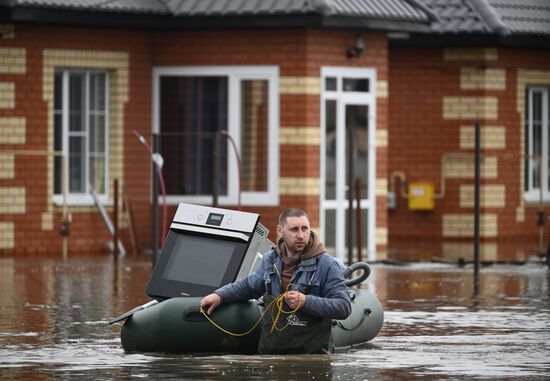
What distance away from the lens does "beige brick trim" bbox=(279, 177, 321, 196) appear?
29984 millimetres

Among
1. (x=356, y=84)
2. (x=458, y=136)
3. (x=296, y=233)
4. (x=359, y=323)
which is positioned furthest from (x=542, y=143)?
(x=296, y=233)

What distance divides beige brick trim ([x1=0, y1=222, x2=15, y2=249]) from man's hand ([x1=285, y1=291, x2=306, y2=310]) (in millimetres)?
15072

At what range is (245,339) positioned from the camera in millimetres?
15352

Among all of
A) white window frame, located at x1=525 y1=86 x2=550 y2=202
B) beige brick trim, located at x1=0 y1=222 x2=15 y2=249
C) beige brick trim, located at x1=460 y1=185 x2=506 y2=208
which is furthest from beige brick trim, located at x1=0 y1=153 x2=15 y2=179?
white window frame, located at x1=525 y1=86 x2=550 y2=202

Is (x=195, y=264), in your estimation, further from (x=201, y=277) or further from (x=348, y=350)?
(x=348, y=350)

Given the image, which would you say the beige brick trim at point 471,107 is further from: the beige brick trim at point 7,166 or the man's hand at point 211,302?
the man's hand at point 211,302

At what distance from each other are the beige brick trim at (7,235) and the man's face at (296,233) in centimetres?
1487

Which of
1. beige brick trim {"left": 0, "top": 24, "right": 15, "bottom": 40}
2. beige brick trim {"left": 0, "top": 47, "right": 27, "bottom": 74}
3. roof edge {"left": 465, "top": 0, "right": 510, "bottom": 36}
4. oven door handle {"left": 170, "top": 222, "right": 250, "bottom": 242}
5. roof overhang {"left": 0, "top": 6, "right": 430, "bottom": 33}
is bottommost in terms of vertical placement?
oven door handle {"left": 170, "top": 222, "right": 250, "bottom": 242}

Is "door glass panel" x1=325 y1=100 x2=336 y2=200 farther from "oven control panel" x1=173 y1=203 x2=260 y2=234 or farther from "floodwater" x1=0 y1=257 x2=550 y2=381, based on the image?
"oven control panel" x1=173 y1=203 x2=260 y2=234

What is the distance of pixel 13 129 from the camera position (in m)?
29.4

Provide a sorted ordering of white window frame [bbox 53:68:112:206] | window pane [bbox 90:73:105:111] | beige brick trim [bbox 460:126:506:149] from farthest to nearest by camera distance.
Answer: beige brick trim [bbox 460:126:506:149]
window pane [bbox 90:73:105:111]
white window frame [bbox 53:68:112:206]

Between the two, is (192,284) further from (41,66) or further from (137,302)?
(41,66)

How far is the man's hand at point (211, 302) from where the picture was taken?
15.3 metres

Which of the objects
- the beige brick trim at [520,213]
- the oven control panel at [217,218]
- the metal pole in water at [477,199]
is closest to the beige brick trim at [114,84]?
the metal pole in water at [477,199]
